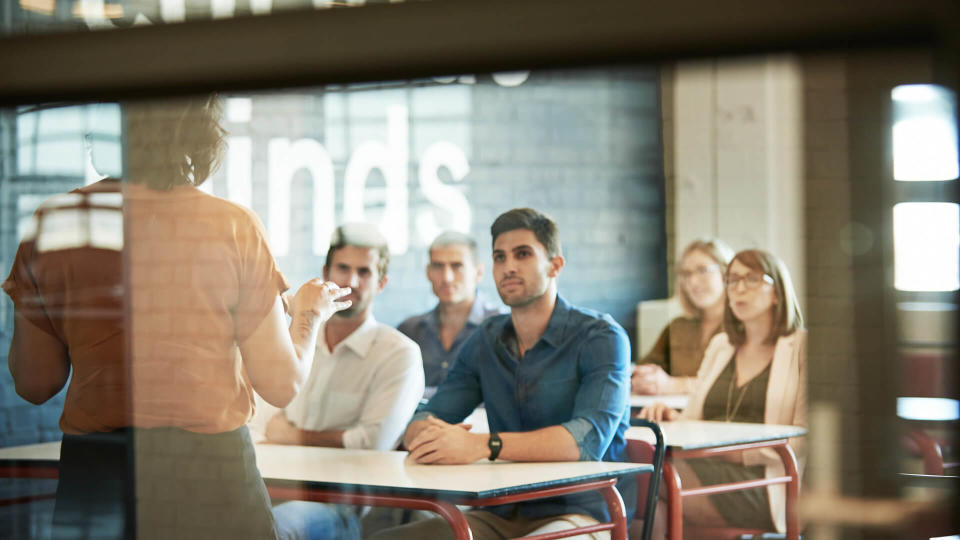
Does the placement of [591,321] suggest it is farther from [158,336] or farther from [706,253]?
[158,336]

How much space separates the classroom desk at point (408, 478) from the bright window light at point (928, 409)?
0.59 m

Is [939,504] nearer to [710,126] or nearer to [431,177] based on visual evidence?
[710,126]

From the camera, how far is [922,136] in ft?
3.27

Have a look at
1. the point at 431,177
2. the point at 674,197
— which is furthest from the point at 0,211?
the point at 674,197

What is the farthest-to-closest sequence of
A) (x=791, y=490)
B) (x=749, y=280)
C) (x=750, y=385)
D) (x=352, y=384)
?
1. (x=352, y=384)
2. (x=750, y=385)
3. (x=749, y=280)
4. (x=791, y=490)

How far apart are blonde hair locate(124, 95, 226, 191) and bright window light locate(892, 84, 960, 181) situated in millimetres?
943

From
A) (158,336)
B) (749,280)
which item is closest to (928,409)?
(749,280)

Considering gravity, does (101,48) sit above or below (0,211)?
above

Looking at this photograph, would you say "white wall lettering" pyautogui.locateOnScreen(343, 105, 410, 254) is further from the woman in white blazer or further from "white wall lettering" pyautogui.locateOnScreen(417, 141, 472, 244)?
the woman in white blazer

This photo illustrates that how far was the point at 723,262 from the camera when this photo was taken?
1.39 metres

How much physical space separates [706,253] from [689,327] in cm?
Answer: 17

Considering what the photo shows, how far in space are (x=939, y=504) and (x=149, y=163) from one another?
123 centimetres

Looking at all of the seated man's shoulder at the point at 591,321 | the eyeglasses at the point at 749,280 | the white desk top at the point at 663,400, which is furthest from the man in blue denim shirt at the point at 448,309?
the eyeglasses at the point at 749,280

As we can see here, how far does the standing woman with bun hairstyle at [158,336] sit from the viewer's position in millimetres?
1449
